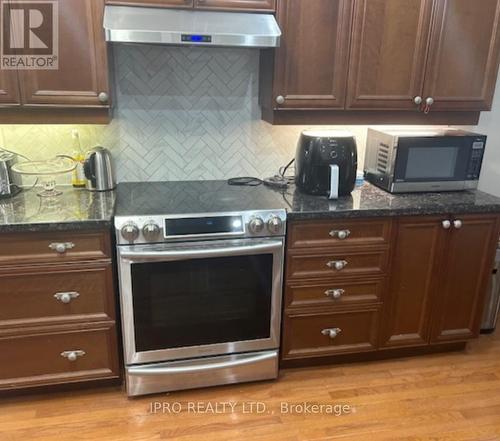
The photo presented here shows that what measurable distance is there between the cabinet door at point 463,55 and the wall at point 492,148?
565mm

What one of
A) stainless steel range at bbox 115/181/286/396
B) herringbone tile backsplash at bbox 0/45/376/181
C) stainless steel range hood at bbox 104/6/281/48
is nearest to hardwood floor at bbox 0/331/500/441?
stainless steel range at bbox 115/181/286/396

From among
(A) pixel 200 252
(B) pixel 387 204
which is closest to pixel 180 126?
(A) pixel 200 252

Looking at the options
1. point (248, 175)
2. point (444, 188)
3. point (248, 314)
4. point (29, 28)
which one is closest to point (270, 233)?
point (248, 314)

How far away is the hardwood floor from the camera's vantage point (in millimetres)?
2086

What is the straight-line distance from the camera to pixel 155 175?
265cm

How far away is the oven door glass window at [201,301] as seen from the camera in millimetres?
2123

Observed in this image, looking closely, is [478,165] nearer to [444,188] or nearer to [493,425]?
[444,188]

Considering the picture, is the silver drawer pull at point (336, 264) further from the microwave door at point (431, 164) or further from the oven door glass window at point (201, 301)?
the microwave door at point (431, 164)

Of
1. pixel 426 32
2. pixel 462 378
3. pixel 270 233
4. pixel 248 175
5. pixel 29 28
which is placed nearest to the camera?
pixel 29 28

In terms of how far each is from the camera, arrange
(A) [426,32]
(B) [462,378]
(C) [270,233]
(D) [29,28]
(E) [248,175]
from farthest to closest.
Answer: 1. (E) [248,175]
2. (B) [462,378]
3. (A) [426,32]
4. (C) [270,233]
5. (D) [29,28]

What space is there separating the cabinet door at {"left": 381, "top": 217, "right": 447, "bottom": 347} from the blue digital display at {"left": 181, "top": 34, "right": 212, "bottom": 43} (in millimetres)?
1275

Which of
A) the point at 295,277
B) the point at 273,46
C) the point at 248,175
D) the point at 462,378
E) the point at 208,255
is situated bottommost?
the point at 462,378

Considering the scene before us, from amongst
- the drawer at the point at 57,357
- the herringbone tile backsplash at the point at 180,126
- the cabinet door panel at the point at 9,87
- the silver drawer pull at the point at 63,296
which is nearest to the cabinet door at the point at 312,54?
the herringbone tile backsplash at the point at 180,126

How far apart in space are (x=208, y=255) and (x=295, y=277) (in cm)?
48
